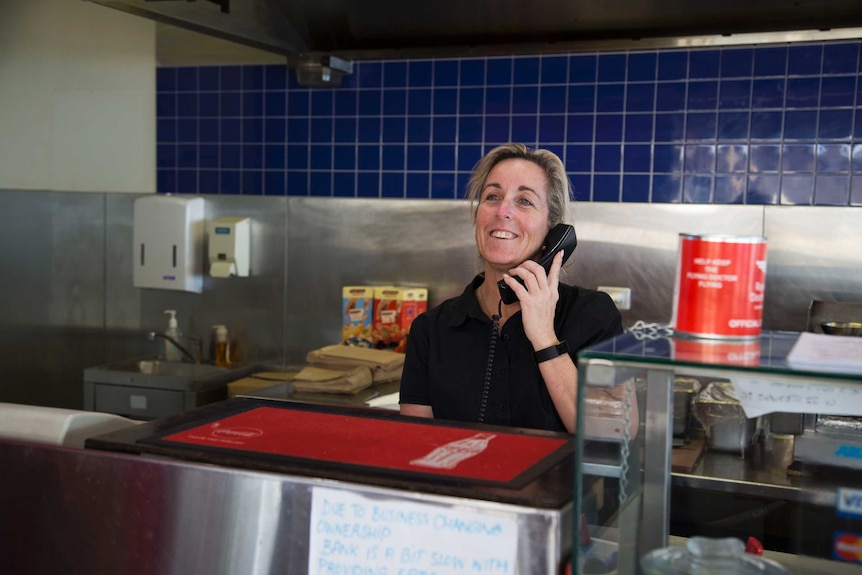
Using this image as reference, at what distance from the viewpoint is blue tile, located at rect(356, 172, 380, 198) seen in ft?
14.0

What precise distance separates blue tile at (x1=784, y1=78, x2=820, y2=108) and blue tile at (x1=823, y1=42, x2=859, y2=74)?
7cm

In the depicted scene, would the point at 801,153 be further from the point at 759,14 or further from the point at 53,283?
the point at 53,283

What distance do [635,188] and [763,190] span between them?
492 mm

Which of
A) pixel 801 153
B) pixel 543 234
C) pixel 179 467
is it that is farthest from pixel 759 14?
pixel 179 467

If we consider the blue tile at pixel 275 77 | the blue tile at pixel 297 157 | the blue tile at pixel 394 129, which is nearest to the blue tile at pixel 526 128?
the blue tile at pixel 394 129

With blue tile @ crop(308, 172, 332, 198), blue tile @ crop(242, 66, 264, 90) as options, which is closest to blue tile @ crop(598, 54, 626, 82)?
blue tile @ crop(308, 172, 332, 198)

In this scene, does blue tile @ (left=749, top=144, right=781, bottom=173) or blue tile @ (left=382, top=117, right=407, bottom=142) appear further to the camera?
blue tile @ (left=382, top=117, right=407, bottom=142)

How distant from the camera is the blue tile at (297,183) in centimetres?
436

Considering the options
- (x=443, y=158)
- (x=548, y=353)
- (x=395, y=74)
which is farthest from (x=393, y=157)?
(x=548, y=353)

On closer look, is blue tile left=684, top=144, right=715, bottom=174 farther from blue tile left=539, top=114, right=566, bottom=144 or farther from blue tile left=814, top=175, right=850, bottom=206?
blue tile left=539, top=114, right=566, bottom=144

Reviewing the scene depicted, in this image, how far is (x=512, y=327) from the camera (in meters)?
2.15

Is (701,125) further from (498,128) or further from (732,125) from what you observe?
(498,128)

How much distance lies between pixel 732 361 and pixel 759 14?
2.17 meters

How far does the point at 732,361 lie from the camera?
1.04 metres
